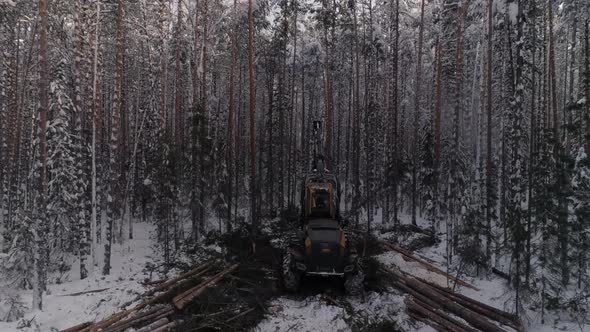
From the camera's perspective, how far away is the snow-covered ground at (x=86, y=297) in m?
10.0

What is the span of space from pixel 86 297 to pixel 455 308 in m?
10.6

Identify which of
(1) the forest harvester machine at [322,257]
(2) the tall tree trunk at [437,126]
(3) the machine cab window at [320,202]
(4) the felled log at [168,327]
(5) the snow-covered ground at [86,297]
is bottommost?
(5) the snow-covered ground at [86,297]

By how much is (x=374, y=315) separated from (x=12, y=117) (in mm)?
19702

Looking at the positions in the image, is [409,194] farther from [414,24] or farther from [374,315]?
[374,315]

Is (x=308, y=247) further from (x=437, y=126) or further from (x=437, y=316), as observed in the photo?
(x=437, y=126)

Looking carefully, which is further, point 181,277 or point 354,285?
point 181,277

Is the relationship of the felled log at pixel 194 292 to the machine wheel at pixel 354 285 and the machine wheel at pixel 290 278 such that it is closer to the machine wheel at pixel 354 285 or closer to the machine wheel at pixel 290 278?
the machine wheel at pixel 290 278

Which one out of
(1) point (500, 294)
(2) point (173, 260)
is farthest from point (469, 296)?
(2) point (173, 260)

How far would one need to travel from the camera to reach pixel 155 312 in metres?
10.1

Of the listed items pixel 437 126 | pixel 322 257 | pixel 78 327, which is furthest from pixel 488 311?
pixel 437 126

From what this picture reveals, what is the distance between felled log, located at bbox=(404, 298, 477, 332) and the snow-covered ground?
26.4 ft

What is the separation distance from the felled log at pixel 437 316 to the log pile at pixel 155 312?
238 inches

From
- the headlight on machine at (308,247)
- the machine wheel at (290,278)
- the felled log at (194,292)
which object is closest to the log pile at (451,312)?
the headlight on machine at (308,247)

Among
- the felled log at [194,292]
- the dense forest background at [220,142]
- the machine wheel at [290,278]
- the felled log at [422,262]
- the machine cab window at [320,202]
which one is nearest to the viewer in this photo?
the felled log at [194,292]
